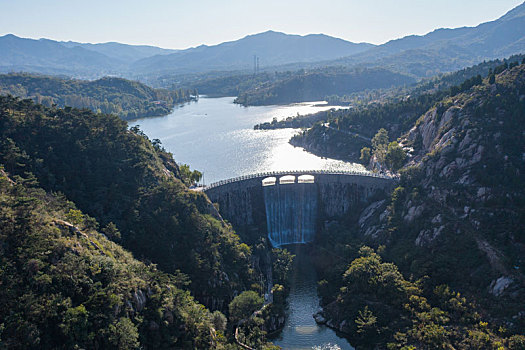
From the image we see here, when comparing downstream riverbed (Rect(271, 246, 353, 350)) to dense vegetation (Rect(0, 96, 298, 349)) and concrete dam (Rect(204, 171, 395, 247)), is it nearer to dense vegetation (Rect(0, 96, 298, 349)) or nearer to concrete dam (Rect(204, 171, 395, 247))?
dense vegetation (Rect(0, 96, 298, 349))

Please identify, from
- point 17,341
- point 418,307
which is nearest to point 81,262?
point 17,341

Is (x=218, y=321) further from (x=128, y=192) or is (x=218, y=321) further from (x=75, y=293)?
(x=128, y=192)

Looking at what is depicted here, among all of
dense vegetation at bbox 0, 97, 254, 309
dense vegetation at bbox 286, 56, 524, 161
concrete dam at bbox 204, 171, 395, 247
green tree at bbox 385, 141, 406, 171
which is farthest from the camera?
dense vegetation at bbox 286, 56, 524, 161

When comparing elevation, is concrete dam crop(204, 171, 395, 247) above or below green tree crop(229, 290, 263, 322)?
above

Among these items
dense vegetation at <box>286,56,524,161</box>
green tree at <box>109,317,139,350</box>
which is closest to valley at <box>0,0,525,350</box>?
green tree at <box>109,317,139,350</box>

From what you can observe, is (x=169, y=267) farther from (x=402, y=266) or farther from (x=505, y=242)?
(x=505, y=242)

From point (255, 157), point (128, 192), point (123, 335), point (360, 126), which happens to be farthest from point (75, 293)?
point (360, 126)

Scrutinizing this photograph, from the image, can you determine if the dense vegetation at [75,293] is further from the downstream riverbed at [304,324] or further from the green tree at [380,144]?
the green tree at [380,144]
